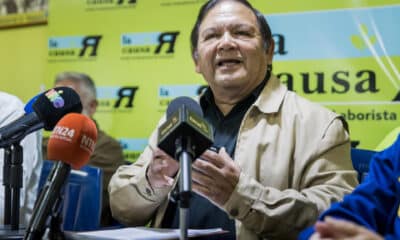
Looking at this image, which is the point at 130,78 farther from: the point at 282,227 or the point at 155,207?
the point at 282,227

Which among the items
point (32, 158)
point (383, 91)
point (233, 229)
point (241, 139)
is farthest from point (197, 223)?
point (383, 91)

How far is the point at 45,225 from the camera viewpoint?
1.20 meters

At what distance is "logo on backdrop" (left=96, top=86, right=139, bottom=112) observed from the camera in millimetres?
3721

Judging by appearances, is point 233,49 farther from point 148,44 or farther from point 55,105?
point 148,44

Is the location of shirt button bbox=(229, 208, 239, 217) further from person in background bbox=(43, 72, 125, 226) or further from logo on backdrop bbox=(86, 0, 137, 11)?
logo on backdrop bbox=(86, 0, 137, 11)

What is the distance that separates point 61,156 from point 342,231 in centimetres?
60

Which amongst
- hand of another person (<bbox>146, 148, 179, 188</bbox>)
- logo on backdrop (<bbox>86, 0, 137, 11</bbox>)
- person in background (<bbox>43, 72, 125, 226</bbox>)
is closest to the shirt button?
hand of another person (<bbox>146, 148, 179, 188</bbox>)

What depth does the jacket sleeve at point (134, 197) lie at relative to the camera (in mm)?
1966

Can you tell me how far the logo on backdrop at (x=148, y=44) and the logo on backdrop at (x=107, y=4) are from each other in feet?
0.62

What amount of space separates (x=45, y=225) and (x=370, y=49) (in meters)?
2.28

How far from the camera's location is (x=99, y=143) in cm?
358

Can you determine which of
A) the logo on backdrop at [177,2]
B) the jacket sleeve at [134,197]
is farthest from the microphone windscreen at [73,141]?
the logo on backdrop at [177,2]

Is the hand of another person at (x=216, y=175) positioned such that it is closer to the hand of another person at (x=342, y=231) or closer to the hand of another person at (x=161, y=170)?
the hand of another person at (x=161, y=170)

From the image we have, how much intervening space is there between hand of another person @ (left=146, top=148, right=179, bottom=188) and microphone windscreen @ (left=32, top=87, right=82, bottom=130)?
1.11ft
